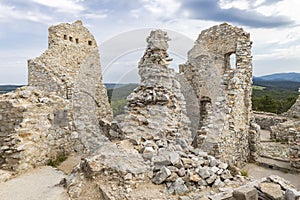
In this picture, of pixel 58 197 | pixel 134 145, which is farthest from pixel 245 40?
pixel 58 197

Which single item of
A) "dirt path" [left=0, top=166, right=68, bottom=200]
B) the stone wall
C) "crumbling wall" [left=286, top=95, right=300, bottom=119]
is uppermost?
"crumbling wall" [left=286, top=95, right=300, bottom=119]

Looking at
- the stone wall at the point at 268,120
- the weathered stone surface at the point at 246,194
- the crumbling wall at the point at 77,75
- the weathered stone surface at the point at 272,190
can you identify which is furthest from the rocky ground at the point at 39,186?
the stone wall at the point at 268,120

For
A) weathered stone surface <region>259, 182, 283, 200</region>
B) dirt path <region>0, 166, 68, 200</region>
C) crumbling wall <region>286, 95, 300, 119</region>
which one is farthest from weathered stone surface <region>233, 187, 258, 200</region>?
crumbling wall <region>286, 95, 300, 119</region>

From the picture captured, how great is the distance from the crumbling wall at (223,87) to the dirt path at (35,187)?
14.8 feet

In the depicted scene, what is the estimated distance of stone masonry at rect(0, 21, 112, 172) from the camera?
7480 millimetres

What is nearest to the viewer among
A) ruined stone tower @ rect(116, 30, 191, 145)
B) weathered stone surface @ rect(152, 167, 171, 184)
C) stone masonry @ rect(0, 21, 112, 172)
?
weathered stone surface @ rect(152, 167, 171, 184)

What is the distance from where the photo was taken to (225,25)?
462 inches

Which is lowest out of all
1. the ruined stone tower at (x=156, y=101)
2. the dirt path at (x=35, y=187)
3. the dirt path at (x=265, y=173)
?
the dirt path at (x=265, y=173)

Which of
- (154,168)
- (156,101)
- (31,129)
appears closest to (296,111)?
(156,101)

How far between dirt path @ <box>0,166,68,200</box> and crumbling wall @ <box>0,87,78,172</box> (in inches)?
17.3

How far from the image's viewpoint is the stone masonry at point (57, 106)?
7480 mm

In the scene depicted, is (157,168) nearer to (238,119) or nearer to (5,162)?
(5,162)

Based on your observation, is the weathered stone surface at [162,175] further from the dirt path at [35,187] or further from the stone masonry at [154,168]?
the dirt path at [35,187]

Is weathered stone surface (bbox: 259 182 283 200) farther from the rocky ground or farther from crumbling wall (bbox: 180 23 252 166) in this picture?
crumbling wall (bbox: 180 23 252 166)
